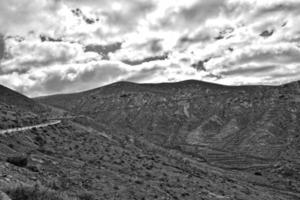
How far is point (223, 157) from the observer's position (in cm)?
16300

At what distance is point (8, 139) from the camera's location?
35.2 metres

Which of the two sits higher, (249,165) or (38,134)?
(38,134)

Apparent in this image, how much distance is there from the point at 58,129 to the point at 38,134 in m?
10.8

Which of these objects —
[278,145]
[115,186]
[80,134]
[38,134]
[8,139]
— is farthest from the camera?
[278,145]

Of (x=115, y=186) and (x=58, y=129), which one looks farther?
(x=58, y=129)

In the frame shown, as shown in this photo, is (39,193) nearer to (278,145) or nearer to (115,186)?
(115,186)

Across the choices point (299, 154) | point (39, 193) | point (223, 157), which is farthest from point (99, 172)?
point (299, 154)

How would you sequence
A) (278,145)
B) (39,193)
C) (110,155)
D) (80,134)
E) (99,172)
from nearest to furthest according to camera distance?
(39,193) < (99,172) < (110,155) < (80,134) < (278,145)

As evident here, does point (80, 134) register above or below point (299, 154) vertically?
above

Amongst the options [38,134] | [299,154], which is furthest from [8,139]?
[299,154]

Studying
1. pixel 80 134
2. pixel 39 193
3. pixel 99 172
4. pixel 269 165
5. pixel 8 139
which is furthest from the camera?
pixel 269 165

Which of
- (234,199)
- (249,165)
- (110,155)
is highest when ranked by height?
(110,155)

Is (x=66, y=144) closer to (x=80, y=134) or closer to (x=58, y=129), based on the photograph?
(x=58, y=129)

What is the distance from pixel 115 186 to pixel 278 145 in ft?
608
